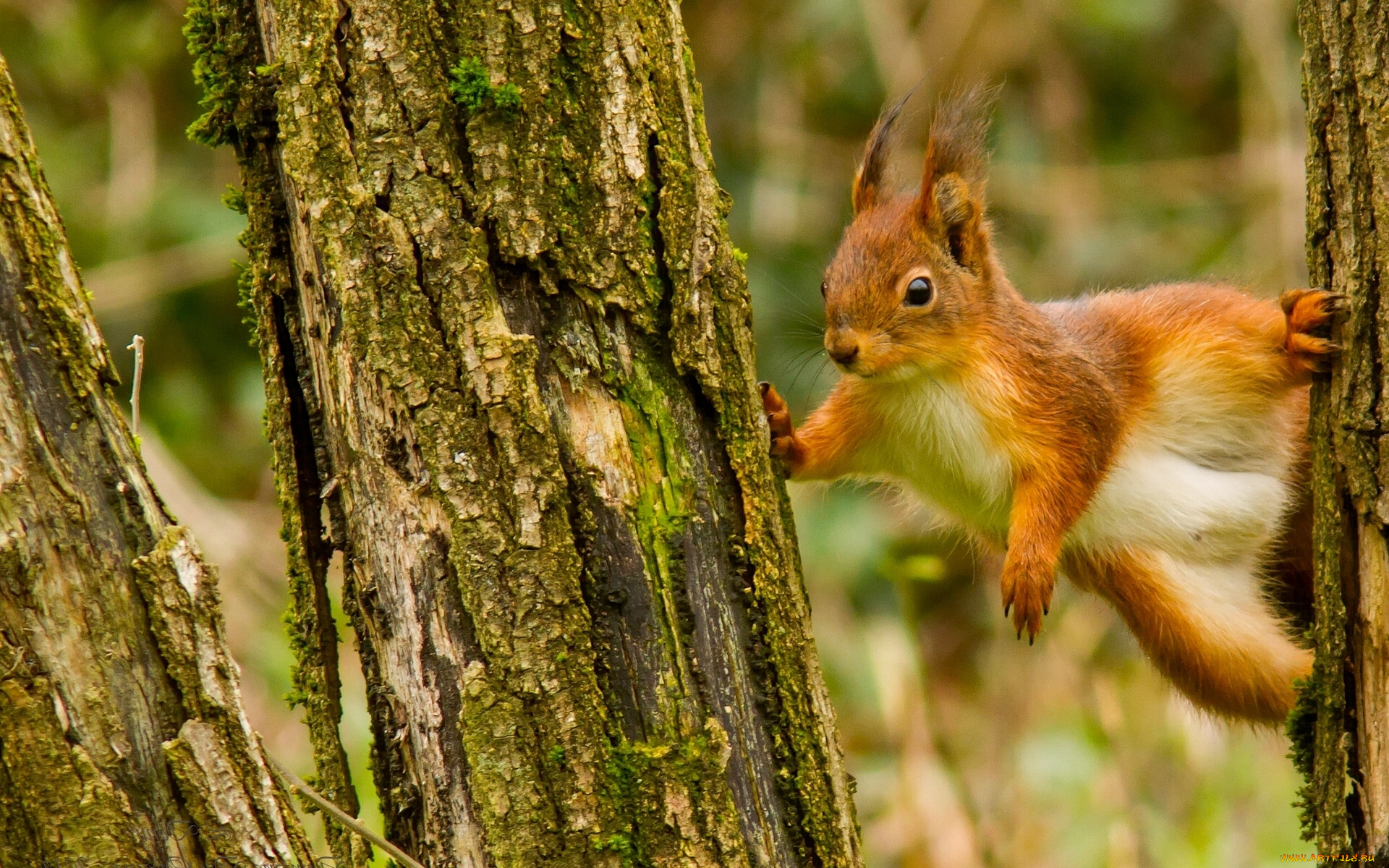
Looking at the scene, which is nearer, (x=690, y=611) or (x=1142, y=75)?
(x=690, y=611)

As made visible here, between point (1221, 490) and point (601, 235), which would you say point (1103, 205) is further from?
point (601, 235)

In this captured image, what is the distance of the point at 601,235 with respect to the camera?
5.78 ft

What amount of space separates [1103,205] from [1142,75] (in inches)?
35.3

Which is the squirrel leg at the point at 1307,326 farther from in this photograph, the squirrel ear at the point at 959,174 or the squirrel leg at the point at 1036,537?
the squirrel ear at the point at 959,174

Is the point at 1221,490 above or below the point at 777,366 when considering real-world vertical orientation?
below

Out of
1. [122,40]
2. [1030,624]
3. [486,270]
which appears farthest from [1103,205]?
[486,270]

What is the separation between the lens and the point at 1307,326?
228 centimetres

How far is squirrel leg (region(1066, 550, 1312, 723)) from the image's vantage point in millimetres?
2916

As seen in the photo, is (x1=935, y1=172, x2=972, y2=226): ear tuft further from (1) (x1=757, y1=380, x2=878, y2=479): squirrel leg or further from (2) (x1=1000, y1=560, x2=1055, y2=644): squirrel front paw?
(2) (x1=1000, y1=560, x2=1055, y2=644): squirrel front paw

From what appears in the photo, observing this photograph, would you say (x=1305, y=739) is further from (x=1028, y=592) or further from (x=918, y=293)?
(x=918, y=293)

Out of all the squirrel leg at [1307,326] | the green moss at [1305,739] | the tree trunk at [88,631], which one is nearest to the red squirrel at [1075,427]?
the squirrel leg at [1307,326]

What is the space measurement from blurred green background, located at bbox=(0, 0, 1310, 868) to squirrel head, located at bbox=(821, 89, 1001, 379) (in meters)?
1.38

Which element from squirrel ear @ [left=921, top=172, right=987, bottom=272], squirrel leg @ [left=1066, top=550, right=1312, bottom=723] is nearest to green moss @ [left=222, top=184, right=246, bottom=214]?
squirrel ear @ [left=921, top=172, right=987, bottom=272]

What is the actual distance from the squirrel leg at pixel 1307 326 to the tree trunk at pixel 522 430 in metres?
0.95
